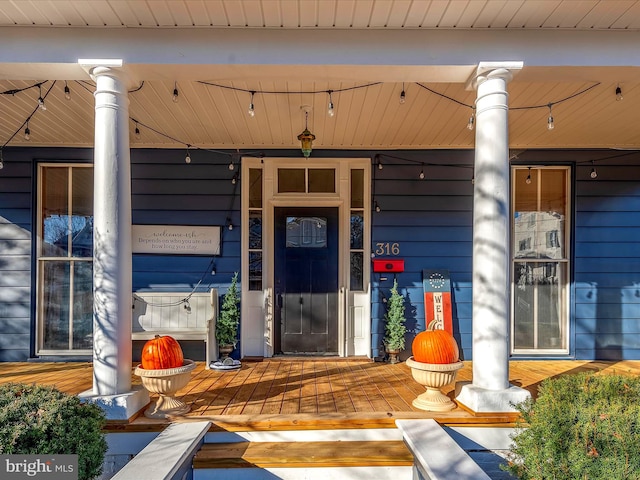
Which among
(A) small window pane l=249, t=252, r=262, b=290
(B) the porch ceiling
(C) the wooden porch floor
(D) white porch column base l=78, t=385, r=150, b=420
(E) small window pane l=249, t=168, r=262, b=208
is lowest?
(C) the wooden porch floor

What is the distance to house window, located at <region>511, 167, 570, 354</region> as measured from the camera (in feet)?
16.8

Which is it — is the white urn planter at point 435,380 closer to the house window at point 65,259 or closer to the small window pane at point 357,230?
the small window pane at point 357,230

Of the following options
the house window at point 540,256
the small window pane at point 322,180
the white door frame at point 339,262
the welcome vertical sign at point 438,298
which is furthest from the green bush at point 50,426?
the house window at point 540,256

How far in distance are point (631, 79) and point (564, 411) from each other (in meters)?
2.42

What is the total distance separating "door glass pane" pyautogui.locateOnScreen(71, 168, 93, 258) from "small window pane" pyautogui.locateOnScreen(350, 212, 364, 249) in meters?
3.13

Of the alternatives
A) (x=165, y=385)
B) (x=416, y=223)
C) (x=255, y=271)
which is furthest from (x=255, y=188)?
(x=165, y=385)

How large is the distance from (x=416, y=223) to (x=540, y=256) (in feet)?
5.20

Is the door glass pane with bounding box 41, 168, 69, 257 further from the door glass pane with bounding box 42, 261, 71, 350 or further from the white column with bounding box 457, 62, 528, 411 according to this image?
the white column with bounding box 457, 62, 528, 411

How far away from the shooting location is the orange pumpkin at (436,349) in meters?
3.11

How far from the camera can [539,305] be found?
16.9ft

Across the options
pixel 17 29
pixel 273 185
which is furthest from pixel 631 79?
pixel 17 29

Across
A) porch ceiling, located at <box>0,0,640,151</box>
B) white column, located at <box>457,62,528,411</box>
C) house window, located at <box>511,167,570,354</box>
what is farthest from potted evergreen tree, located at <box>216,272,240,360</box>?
house window, located at <box>511,167,570,354</box>

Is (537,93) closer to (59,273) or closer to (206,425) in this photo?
(206,425)

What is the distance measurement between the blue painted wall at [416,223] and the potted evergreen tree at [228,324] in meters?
0.27
